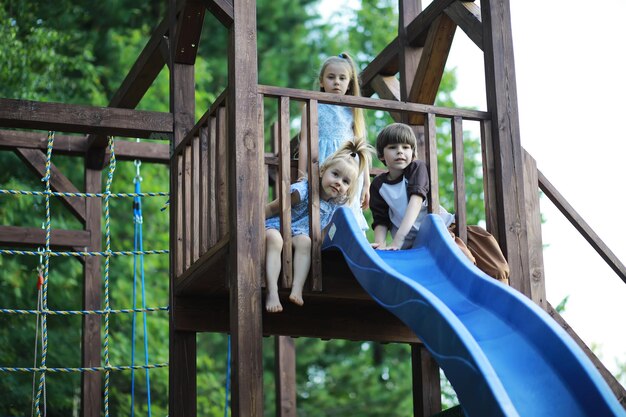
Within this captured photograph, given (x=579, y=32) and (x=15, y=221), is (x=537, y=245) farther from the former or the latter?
(x=579, y=32)

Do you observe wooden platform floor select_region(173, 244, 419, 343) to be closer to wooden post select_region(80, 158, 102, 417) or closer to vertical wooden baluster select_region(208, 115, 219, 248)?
vertical wooden baluster select_region(208, 115, 219, 248)

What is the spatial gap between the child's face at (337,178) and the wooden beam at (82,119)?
5.04 ft

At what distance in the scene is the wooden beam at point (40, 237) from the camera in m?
8.39

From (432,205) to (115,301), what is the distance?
334 inches

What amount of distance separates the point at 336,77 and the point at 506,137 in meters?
1.21

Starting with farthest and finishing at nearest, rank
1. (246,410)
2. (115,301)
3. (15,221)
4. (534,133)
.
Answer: (534,133) < (115,301) < (15,221) < (246,410)

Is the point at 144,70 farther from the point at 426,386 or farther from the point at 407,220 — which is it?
the point at 426,386

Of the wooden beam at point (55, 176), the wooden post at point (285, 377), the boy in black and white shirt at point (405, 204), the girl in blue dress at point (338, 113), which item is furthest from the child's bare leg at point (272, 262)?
the wooden beam at point (55, 176)

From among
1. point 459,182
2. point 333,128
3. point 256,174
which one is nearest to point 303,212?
point 256,174

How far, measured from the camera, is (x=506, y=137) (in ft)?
18.4

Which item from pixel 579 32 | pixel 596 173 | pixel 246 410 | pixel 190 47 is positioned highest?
pixel 579 32

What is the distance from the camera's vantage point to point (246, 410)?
4.72 m

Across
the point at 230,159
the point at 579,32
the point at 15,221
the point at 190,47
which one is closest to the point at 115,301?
the point at 15,221

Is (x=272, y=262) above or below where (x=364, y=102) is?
below
